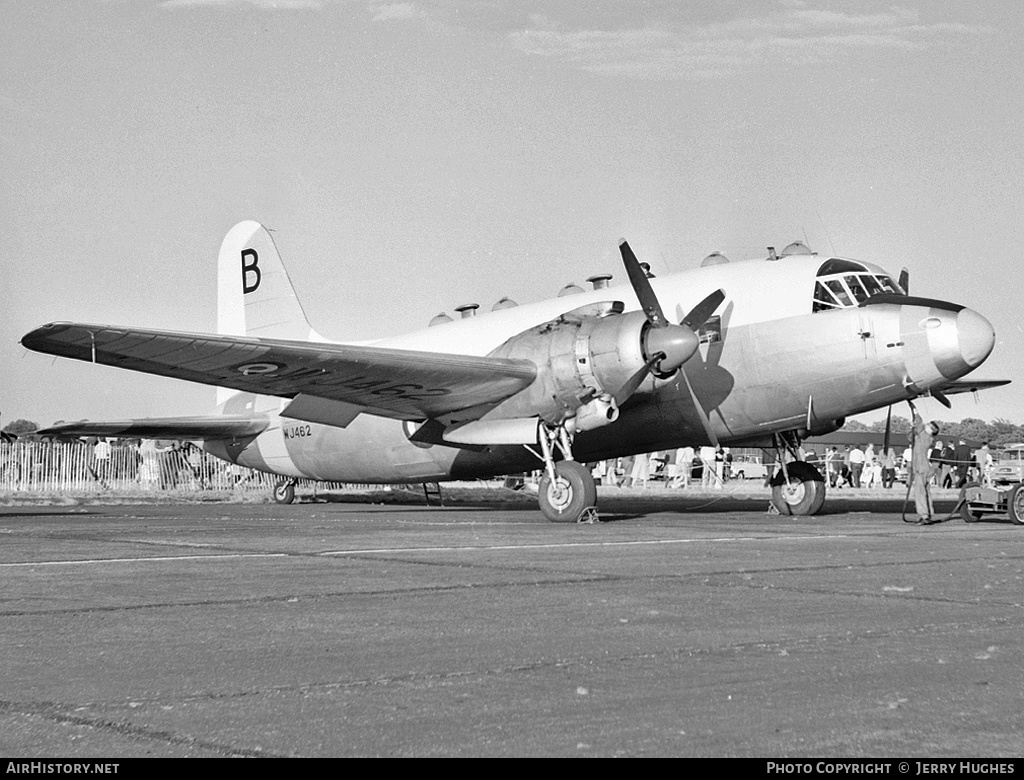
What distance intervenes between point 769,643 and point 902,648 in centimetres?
67

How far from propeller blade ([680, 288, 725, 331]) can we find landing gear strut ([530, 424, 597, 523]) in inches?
117

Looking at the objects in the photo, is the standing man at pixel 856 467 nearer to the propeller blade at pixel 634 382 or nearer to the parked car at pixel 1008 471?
the parked car at pixel 1008 471

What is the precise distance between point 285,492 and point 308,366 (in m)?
12.5

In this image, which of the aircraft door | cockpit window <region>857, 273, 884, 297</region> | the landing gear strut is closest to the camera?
the landing gear strut

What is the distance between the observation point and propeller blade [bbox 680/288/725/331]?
746 inches

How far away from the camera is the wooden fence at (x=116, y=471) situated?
3906 centimetres

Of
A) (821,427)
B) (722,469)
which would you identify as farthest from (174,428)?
(722,469)

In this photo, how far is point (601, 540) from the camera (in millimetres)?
13359

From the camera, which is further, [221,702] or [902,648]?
[902,648]

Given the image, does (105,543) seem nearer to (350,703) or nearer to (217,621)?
(217,621)

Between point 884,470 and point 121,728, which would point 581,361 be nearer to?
point 121,728

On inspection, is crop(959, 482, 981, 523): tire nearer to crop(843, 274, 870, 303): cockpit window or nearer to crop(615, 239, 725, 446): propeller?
crop(843, 274, 870, 303): cockpit window

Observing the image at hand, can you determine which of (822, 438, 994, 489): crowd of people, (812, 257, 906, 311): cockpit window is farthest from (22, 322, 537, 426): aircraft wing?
(822, 438, 994, 489): crowd of people
